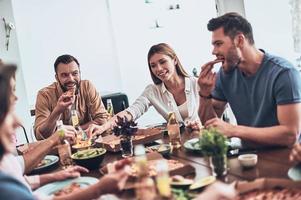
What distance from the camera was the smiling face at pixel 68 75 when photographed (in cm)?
301

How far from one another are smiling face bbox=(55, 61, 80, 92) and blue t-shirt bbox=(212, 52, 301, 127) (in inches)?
48.8

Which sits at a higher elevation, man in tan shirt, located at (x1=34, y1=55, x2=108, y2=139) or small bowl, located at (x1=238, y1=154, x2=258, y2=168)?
man in tan shirt, located at (x1=34, y1=55, x2=108, y2=139)

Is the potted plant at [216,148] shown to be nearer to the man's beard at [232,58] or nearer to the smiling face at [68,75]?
the man's beard at [232,58]

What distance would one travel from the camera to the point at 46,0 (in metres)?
4.10

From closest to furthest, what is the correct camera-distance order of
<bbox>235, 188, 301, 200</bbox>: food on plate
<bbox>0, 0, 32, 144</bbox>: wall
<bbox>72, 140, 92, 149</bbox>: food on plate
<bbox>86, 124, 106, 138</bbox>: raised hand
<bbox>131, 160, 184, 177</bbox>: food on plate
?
<bbox>235, 188, 301, 200</bbox>: food on plate, <bbox>131, 160, 184, 177</bbox>: food on plate, <bbox>72, 140, 92, 149</bbox>: food on plate, <bbox>86, 124, 106, 138</bbox>: raised hand, <bbox>0, 0, 32, 144</bbox>: wall

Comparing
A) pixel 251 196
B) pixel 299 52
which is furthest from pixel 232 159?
pixel 299 52

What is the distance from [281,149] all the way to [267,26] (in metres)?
2.67

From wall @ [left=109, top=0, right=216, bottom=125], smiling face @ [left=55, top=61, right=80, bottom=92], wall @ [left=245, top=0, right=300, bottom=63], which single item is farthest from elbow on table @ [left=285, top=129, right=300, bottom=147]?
wall @ [left=109, top=0, right=216, bottom=125]

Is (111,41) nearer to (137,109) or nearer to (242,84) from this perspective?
(137,109)

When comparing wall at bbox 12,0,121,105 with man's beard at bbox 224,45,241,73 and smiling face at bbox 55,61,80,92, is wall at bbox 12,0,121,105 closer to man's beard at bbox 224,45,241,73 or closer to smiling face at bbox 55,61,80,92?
smiling face at bbox 55,61,80,92

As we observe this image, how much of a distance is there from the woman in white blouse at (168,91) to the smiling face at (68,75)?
0.56m

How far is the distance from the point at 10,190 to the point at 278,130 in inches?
47.0

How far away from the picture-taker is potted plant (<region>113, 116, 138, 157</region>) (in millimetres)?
1895

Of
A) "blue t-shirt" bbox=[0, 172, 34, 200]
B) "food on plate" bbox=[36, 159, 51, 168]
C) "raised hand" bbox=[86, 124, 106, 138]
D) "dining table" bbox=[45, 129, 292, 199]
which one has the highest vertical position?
"blue t-shirt" bbox=[0, 172, 34, 200]
